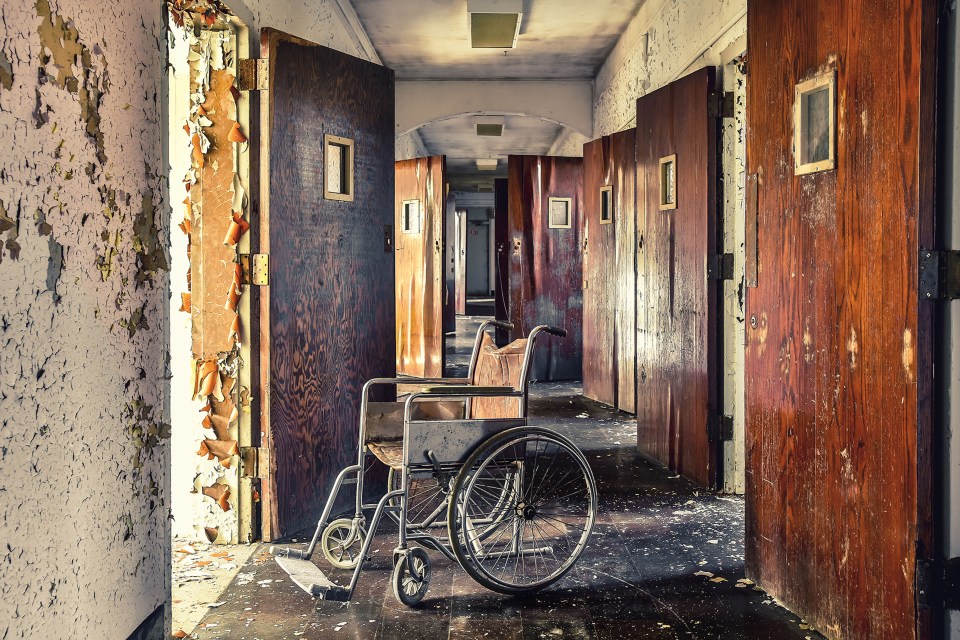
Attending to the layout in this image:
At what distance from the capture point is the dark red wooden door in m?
4.01

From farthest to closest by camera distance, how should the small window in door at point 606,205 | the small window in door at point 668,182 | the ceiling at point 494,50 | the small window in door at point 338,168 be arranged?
the small window in door at point 606,205
the ceiling at point 494,50
the small window in door at point 668,182
the small window in door at point 338,168

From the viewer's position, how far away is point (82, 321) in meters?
1.89

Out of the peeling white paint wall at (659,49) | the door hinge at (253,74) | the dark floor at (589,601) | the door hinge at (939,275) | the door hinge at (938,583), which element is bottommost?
the dark floor at (589,601)

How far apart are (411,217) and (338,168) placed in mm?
4514

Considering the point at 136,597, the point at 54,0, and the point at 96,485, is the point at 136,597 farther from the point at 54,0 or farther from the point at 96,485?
the point at 54,0

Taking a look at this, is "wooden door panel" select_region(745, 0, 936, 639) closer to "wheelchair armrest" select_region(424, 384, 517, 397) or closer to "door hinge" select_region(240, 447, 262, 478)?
"wheelchair armrest" select_region(424, 384, 517, 397)

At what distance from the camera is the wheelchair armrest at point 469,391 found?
2.63 metres

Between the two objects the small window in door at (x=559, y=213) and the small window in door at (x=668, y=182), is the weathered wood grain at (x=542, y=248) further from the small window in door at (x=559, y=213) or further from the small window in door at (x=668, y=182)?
the small window in door at (x=668, y=182)

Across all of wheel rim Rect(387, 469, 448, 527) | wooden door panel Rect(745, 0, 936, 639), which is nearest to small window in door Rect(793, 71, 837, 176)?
wooden door panel Rect(745, 0, 936, 639)

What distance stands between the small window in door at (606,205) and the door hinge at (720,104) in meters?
2.51

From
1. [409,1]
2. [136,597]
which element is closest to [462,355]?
[409,1]

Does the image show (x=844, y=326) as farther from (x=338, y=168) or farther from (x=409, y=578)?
(x=338, y=168)

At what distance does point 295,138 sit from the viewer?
131 inches

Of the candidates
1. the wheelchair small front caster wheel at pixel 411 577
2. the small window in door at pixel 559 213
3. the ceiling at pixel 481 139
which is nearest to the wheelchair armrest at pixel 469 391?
the wheelchair small front caster wheel at pixel 411 577
